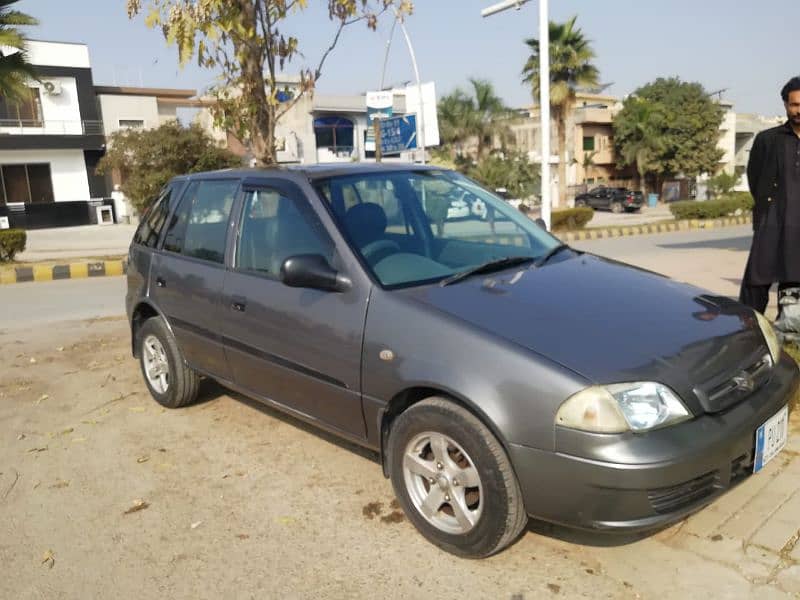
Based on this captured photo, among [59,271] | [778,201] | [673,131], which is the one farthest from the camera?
[673,131]

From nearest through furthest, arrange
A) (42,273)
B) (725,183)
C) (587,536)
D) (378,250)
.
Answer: (587,536) < (378,250) < (42,273) < (725,183)

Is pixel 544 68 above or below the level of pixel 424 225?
above

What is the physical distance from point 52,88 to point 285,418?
1283 inches

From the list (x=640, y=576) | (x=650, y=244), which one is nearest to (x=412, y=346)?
(x=640, y=576)

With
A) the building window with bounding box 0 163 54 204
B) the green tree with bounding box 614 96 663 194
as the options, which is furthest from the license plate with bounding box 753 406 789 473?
the green tree with bounding box 614 96 663 194

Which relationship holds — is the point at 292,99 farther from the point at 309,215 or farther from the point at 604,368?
the point at 604,368

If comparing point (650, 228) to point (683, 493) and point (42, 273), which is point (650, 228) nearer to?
point (42, 273)

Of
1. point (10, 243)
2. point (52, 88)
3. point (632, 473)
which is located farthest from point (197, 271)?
point (52, 88)

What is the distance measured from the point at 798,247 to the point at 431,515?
9.77 feet

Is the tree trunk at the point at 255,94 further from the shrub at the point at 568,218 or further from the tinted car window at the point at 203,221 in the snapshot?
the shrub at the point at 568,218

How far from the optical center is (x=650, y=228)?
22.1 m

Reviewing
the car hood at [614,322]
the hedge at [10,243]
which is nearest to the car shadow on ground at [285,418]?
the car hood at [614,322]

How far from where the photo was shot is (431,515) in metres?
2.86

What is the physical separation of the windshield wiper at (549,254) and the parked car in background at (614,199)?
38.0 metres
